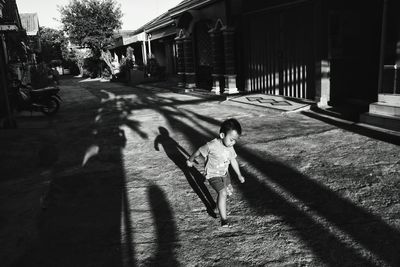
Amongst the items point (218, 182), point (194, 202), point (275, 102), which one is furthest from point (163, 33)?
point (218, 182)

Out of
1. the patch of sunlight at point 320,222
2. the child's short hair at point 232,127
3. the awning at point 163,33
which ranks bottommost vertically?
the patch of sunlight at point 320,222

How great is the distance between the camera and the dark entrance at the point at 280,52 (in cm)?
965

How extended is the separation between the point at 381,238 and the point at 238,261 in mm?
1236

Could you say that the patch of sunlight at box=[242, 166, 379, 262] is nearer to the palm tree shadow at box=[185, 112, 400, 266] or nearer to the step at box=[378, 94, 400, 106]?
the palm tree shadow at box=[185, 112, 400, 266]

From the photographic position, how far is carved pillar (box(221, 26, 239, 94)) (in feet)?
42.3

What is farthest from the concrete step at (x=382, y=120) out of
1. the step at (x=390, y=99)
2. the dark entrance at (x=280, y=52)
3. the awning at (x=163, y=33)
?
the awning at (x=163, y=33)

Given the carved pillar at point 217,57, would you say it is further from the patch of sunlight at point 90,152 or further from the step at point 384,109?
the patch of sunlight at point 90,152

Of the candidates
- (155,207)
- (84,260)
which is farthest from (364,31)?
(84,260)

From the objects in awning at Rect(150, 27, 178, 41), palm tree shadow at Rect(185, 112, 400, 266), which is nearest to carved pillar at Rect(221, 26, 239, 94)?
palm tree shadow at Rect(185, 112, 400, 266)

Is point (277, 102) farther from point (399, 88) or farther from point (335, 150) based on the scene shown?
point (335, 150)

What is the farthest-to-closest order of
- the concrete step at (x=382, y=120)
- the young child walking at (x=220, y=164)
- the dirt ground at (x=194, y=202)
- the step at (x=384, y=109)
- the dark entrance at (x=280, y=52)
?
the dark entrance at (x=280, y=52), the step at (x=384, y=109), the concrete step at (x=382, y=120), the young child walking at (x=220, y=164), the dirt ground at (x=194, y=202)

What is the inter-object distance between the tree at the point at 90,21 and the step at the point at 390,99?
101 ft

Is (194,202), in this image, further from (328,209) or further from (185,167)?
(328,209)

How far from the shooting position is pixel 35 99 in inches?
427
